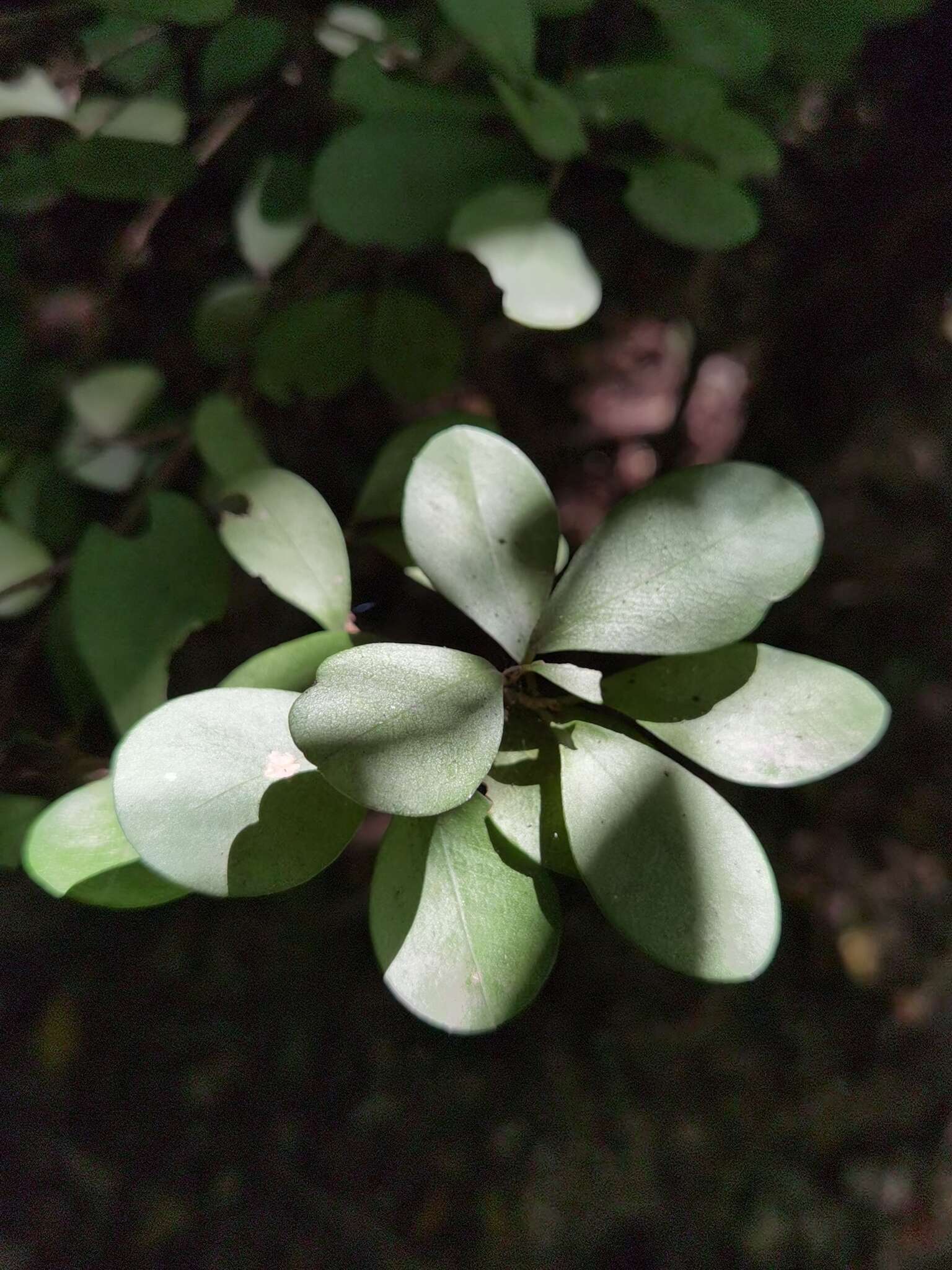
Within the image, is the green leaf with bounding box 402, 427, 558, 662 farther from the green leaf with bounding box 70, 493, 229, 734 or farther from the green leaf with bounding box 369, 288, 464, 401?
the green leaf with bounding box 369, 288, 464, 401

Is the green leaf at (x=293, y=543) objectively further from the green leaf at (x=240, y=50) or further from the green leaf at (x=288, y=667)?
the green leaf at (x=240, y=50)

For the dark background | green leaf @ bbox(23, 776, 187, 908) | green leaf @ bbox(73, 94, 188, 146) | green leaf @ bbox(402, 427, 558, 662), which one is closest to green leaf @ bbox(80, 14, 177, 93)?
green leaf @ bbox(73, 94, 188, 146)

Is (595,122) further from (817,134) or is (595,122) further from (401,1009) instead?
(401,1009)

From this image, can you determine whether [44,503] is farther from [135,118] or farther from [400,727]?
[400,727]

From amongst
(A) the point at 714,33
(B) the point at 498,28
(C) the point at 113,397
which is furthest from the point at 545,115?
(C) the point at 113,397

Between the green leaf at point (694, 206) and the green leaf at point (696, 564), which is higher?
the green leaf at point (694, 206)

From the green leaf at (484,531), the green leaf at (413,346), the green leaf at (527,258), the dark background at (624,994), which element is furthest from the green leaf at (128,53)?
the green leaf at (484,531)
